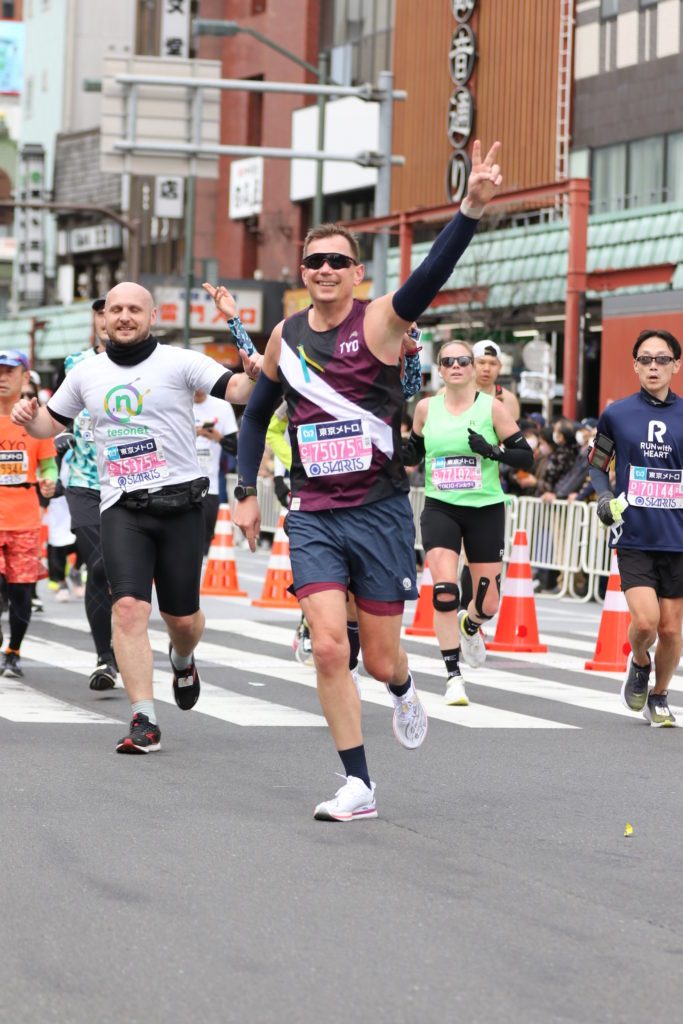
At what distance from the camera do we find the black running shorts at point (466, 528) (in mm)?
11523

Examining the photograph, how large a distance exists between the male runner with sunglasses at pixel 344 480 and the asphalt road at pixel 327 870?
48cm

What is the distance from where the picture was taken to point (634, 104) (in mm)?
36344

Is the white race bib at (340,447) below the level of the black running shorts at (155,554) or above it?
above

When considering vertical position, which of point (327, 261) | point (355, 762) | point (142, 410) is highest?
point (327, 261)

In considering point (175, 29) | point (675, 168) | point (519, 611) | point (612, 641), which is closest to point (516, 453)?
point (612, 641)

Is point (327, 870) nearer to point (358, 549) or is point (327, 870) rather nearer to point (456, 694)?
point (358, 549)

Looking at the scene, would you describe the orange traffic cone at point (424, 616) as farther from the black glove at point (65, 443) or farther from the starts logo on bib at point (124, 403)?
the starts logo on bib at point (124, 403)

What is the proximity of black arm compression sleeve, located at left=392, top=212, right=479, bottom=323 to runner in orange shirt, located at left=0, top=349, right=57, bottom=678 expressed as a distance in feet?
16.1

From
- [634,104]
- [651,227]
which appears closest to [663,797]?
[651,227]

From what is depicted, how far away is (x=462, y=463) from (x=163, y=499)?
319 cm

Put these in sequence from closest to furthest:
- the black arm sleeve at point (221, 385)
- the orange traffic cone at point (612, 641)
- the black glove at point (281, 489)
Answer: the black arm sleeve at point (221, 385) → the black glove at point (281, 489) → the orange traffic cone at point (612, 641)

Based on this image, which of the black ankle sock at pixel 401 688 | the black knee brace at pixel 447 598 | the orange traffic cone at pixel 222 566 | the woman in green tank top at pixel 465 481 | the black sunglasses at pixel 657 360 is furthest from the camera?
the orange traffic cone at pixel 222 566

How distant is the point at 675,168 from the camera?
35.3m

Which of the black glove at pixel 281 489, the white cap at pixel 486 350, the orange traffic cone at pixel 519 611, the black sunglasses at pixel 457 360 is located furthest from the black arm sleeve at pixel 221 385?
the orange traffic cone at pixel 519 611
